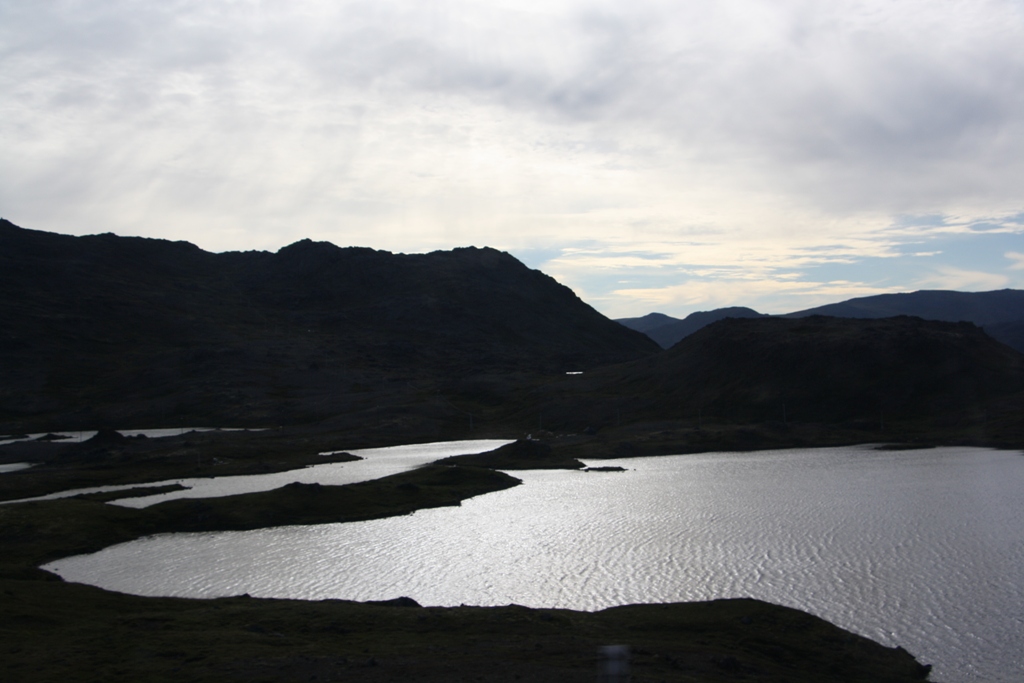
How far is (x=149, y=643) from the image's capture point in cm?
4072

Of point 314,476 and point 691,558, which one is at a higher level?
point 314,476

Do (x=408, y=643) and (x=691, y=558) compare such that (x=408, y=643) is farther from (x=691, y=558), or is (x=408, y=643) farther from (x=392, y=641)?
(x=691, y=558)

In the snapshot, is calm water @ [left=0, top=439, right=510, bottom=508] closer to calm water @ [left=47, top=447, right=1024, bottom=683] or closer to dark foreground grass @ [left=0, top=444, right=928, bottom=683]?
calm water @ [left=47, top=447, right=1024, bottom=683]

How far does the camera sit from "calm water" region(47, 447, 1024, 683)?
50625mm

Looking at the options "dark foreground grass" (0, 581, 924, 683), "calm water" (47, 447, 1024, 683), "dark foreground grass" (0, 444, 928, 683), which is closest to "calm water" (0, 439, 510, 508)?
"calm water" (47, 447, 1024, 683)

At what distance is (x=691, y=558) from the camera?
67.2 meters

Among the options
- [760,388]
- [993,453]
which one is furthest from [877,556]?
[760,388]

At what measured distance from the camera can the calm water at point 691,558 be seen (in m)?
50.6

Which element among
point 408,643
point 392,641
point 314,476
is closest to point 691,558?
point 408,643

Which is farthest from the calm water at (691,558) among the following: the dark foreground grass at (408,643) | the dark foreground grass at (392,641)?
the dark foreground grass at (408,643)

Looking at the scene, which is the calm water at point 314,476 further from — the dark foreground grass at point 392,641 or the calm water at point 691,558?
the dark foreground grass at point 392,641

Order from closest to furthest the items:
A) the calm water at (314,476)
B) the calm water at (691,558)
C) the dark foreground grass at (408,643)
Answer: the dark foreground grass at (408,643) < the calm water at (691,558) < the calm water at (314,476)

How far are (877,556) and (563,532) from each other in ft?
94.7

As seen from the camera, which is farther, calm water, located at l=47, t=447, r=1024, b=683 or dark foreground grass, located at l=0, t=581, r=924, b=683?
calm water, located at l=47, t=447, r=1024, b=683
